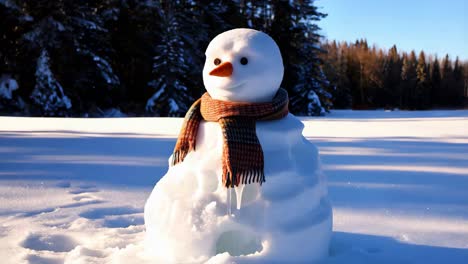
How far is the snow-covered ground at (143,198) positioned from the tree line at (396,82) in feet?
93.2

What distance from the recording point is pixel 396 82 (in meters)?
35.5

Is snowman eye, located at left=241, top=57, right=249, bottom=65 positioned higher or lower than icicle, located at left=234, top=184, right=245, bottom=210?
higher

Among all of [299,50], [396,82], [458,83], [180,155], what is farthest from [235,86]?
[458,83]

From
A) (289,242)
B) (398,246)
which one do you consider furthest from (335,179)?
(289,242)

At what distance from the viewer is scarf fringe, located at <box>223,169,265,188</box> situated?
1.72 meters

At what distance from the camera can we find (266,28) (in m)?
18.5

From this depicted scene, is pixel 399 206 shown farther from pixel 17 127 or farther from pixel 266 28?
pixel 266 28

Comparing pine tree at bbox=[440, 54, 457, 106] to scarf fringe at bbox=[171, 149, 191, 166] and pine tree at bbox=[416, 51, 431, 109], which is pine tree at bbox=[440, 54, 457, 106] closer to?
pine tree at bbox=[416, 51, 431, 109]

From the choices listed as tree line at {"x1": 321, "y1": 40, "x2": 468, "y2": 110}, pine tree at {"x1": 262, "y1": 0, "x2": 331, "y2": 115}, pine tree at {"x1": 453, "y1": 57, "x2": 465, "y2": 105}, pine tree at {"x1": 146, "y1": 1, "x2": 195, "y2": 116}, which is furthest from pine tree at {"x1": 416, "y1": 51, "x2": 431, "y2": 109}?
pine tree at {"x1": 146, "y1": 1, "x2": 195, "y2": 116}

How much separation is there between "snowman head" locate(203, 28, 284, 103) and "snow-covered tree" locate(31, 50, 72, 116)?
40.1 feet

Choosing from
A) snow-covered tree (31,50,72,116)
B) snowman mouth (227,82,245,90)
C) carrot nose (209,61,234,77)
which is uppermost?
carrot nose (209,61,234,77)

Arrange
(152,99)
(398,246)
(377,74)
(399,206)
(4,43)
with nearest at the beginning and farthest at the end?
(398,246) < (399,206) < (4,43) < (152,99) < (377,74)

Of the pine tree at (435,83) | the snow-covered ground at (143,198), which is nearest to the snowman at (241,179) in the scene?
the snow-covered ground at (143,198)

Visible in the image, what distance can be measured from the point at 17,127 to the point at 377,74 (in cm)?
3265
